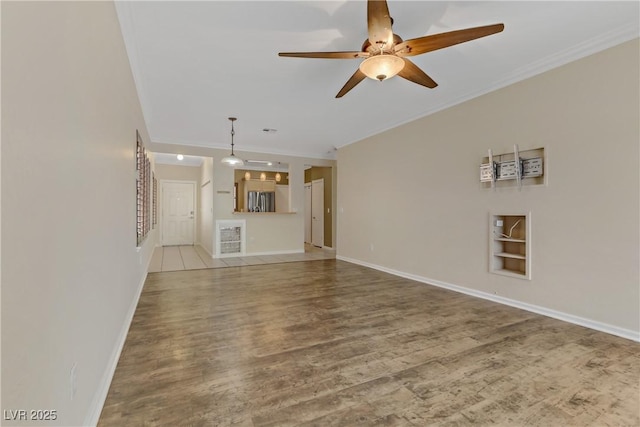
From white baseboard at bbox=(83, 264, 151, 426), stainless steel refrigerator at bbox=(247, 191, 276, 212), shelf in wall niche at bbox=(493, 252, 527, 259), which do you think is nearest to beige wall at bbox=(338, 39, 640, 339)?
shelf in wall niche at bbox=(493, 252, 527, 259)

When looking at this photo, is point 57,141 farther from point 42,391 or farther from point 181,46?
point 181,46

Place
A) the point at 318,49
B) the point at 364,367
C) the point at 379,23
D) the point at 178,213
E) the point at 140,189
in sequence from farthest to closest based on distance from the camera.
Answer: the point at 178,213, the point at 140,189, the point at 318,49, the point at 364,367, the point at 379,23

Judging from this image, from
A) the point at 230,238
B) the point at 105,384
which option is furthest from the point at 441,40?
the point at 230,238

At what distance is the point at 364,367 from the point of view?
2.07 metres

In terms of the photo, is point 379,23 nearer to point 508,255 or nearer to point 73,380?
point 73,380

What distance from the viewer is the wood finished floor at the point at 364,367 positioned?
5.25 feet

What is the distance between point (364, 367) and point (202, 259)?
17.3 feet

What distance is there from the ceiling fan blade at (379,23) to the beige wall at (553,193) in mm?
2162

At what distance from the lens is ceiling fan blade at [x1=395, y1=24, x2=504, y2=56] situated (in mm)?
1985

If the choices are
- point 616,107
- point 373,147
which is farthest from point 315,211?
point 616,107

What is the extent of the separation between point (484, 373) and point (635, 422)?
705 mm

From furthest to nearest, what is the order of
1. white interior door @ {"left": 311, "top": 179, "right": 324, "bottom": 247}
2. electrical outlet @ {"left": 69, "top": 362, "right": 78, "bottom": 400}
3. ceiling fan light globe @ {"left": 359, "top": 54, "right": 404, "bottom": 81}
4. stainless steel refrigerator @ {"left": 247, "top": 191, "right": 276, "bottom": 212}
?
white interior door @ {"left": 311, "top": 179, "right": 324, "bottom": 247}, stainless steel refrigerator @ {"left": 247, "top": 191, "right": 276, "bottom": 212}, ceiling fan light globe @ {"left": 359, "top": 54, "right": 404, "bottom": 81}, electrical outlet @ {"left": 69, "top": 362, "right": 78, "bottom": 400}

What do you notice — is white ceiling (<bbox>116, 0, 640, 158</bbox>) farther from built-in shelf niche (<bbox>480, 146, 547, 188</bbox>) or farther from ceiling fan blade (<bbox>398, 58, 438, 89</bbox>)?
built-in shelf niche (<bbox>480, 146, 547, 188</bbox>)

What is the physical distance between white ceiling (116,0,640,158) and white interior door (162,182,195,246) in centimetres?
475
